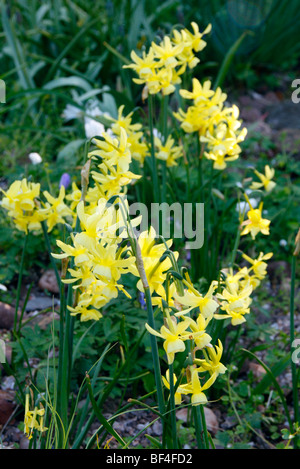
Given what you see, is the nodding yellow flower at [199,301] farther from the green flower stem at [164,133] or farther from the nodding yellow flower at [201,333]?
the green flower stem at [164,133]

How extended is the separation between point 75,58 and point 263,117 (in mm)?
1393

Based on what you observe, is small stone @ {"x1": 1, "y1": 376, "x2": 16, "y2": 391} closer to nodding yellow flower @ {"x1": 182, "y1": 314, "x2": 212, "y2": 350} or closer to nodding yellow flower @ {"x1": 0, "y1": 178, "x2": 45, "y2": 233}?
nodding yellow flower @ {"x1": 0, "y1": 178, "x2": 45, "y2": 233}

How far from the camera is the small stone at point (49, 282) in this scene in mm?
2242

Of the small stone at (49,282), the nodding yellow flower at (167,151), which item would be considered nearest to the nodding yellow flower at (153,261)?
the nodding yellow flower at (167,151)

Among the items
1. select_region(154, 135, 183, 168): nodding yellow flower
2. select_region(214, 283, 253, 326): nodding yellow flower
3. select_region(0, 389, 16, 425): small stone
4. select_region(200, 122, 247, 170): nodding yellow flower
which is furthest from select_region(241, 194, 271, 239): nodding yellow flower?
select_region(0, 389, 16, 425): small stone

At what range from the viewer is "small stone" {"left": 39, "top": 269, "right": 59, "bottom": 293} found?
2242mm

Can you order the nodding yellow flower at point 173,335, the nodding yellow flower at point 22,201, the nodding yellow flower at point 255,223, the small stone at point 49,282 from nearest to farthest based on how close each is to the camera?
the nodding yellow flower at point 173,335 → the nodding yellow flower at point 22,201 → the nodding yellow flower at point 255,223 → the small stone at point 49,282

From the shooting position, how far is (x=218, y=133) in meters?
1.62

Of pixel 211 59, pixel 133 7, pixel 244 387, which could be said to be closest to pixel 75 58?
pixel 133 7

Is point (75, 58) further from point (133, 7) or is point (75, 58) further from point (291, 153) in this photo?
point (291, 153)

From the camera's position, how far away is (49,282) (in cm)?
225

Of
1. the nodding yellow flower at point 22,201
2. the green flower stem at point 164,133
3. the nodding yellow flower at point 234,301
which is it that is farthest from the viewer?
the green flower stem at point 164,133

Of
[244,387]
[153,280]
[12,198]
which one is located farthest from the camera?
[244,387]

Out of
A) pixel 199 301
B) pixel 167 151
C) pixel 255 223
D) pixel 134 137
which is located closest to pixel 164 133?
pixel 167 151
